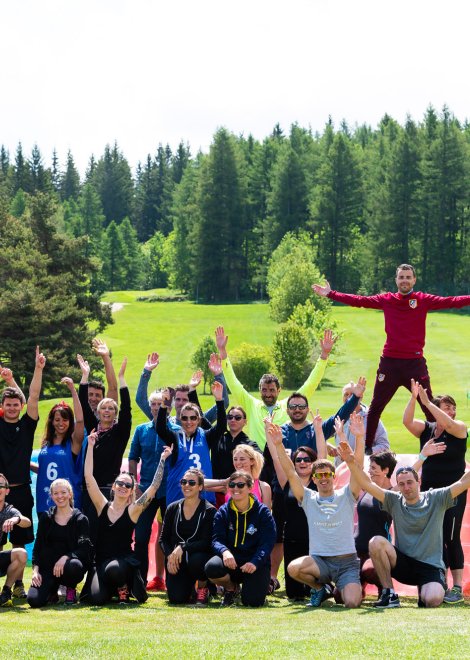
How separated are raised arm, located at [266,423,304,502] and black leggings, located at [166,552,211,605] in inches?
39.4

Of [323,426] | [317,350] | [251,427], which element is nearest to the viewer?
[323,426]

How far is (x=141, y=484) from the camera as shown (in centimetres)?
1016

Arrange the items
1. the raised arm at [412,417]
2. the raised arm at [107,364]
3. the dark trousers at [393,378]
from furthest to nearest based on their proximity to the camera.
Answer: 1. the raised arm at [107,364]
2. the dark trousers at [393,378]
3. the raised arm at [412,417]

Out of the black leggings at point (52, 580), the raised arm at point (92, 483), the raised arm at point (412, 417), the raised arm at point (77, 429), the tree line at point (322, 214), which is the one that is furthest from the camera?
the tree line at point (322, 214)

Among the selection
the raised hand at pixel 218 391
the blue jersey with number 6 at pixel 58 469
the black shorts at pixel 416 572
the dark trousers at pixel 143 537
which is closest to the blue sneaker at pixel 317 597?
the black shorts at pixel 416 572

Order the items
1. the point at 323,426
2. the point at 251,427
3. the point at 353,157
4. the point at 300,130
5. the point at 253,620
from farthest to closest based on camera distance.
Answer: the point at 300,130 < the point at 353,157 < the point at 251,427 < the point at 323,426 < the point at 253,620

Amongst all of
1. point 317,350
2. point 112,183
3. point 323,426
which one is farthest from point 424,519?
point 112,183

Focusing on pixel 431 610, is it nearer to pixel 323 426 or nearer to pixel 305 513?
pixel 305 513

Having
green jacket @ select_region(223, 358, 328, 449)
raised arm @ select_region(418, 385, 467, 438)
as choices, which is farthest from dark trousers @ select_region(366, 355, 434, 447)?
raised arm @ select_region(418, 385, 467, 438)

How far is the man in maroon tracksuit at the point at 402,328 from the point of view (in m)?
10.2

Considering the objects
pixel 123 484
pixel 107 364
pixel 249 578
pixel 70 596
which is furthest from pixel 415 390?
pixel 70 596

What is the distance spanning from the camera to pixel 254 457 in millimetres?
9195

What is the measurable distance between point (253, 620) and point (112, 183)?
127090 mm

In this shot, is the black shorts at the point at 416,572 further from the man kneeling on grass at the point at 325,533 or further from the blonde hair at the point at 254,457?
the blonde hair at the point at 254,457
